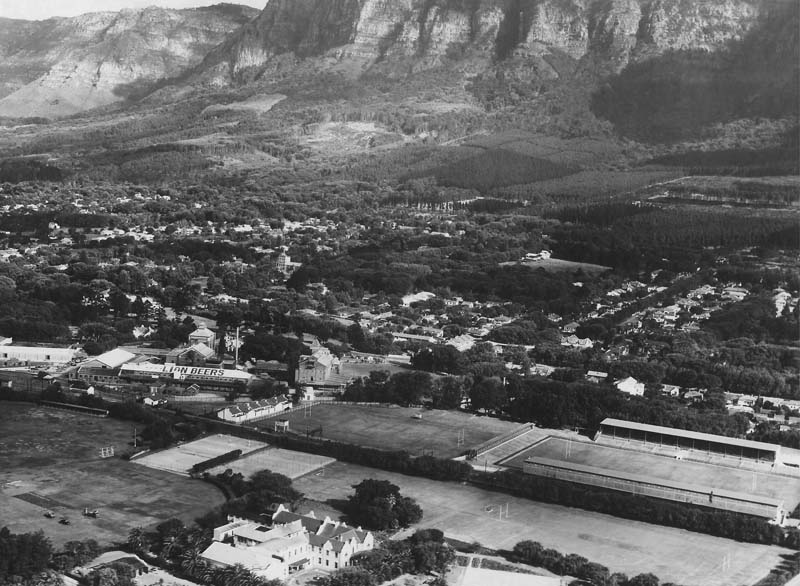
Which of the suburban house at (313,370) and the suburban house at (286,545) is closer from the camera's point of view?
the suburban house at (286,545)

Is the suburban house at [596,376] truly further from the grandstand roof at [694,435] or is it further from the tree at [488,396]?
the grandstand roof at [694,435]

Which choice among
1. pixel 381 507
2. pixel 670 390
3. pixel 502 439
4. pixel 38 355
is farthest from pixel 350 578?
pixel 38 355

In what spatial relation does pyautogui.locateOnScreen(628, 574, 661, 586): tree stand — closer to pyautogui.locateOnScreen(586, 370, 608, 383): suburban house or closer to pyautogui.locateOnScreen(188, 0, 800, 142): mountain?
pyautogui.locateOnScreen(586, 370, 608, 383): suburban house

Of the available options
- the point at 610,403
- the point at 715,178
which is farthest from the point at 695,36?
the point at 610,403

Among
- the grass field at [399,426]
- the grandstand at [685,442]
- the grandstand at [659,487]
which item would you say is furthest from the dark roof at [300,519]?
the grandstand at [685,442]

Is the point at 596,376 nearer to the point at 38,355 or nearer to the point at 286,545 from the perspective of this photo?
the point at 38,355
